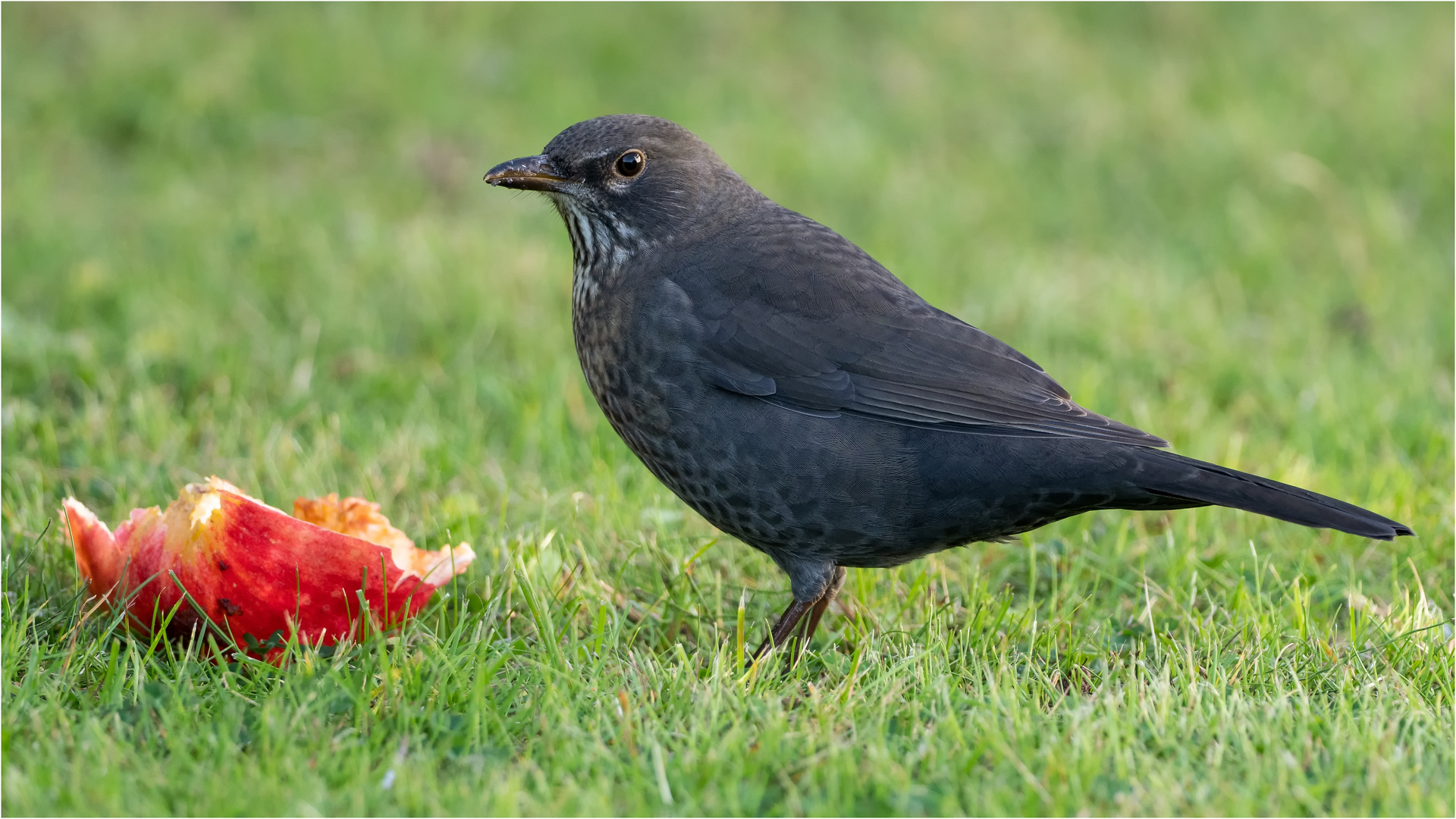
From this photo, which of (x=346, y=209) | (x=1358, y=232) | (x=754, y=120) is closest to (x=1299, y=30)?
(x=1358, y=232)

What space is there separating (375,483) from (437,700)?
1.59 meters

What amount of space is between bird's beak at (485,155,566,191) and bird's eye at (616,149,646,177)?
165 millimetres

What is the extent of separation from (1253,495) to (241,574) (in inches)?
92.1

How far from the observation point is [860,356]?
3.71 m

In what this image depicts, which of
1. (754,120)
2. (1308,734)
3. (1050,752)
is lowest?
(1050,752)

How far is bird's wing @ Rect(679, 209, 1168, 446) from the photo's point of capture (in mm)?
3592

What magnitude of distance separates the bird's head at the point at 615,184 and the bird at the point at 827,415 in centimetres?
2

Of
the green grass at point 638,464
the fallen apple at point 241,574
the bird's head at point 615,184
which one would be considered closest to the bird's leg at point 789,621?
the green grass at point 638,464

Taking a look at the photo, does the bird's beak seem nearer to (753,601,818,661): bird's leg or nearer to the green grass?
the green grass

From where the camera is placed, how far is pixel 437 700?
122 inches

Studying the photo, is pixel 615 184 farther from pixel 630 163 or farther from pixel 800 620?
pixel 800 620

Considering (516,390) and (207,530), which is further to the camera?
(516,390)

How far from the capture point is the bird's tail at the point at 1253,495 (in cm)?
313

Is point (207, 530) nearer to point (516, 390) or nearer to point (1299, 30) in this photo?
point (516, 390)
